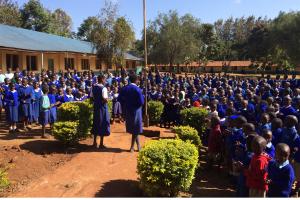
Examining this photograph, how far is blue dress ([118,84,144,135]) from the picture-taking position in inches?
308

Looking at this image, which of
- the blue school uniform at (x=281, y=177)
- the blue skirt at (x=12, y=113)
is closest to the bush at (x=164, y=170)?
the blue school uniform at (x=281, y=177)

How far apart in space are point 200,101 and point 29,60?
53.2 ft

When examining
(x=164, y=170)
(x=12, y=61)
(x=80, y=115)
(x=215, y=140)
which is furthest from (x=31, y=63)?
(x=164, y=170)

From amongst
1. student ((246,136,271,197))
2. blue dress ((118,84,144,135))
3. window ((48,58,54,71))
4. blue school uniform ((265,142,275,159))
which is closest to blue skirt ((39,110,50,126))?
blue dress ((118,84,144,135))

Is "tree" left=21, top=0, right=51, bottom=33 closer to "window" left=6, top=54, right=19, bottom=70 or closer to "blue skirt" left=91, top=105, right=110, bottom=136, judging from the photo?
"window" left=6, top=54, right=19, bottom=70

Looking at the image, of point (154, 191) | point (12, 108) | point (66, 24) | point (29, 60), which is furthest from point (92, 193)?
point (66, 24)

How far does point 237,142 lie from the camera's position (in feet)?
19.7

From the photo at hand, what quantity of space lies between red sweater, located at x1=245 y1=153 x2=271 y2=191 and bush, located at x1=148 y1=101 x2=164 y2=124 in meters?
7.55

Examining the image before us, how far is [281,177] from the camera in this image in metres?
4.46

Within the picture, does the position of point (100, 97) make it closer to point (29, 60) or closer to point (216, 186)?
point (216, 186)

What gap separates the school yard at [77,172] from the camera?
5.71m

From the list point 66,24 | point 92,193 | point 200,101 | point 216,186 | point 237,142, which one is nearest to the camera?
point 92,193

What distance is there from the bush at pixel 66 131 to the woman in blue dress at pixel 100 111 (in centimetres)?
43

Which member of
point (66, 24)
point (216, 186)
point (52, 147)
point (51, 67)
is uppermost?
point (66, 24)
